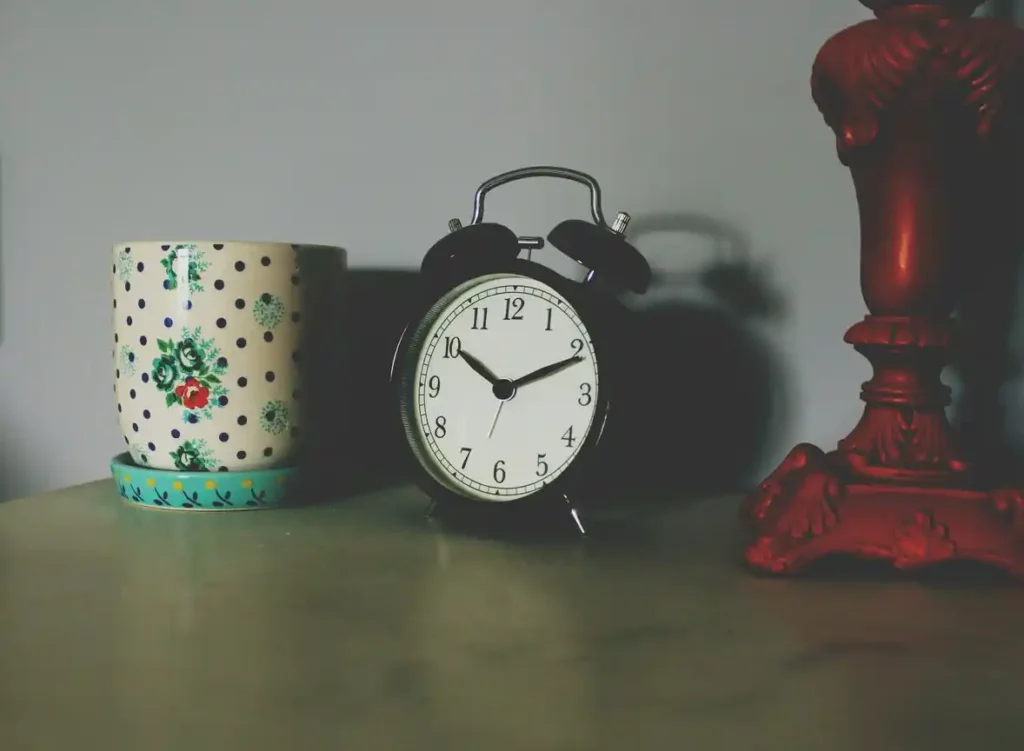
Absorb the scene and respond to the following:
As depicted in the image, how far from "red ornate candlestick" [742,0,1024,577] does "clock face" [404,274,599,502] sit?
16 cm

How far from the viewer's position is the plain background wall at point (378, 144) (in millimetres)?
878

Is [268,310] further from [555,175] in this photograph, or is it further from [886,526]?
[886,526]

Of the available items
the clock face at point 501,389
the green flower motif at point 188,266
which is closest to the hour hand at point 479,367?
the clock face at point 501,389

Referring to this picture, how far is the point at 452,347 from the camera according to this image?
0.77m

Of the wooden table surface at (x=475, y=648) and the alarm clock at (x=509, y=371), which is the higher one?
the alarm clock at (x=509, y=371)

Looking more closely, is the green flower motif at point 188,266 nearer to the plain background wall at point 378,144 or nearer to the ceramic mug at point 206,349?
the ceramic mug at point 206,349

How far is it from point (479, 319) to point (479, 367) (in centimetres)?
4

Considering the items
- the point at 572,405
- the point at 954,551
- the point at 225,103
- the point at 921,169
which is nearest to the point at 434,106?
the point at 225,103

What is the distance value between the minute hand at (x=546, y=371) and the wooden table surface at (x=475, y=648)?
0.39 feet

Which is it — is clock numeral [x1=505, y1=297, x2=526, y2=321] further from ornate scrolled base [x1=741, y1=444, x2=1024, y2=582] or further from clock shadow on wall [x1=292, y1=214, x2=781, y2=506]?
ornate scrolled base [x1=741, y1=444, x2=1024, y2=582]

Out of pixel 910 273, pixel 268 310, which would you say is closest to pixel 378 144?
pixel 268 310

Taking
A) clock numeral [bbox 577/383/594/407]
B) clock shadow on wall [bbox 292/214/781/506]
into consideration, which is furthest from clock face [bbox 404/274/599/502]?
clock shadow on wall [bbox 292/214/781/506]

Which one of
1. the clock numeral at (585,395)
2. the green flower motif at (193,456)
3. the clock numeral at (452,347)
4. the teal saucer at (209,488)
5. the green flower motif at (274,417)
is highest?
the clock numeral at (452,347)

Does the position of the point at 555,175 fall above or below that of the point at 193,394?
above
